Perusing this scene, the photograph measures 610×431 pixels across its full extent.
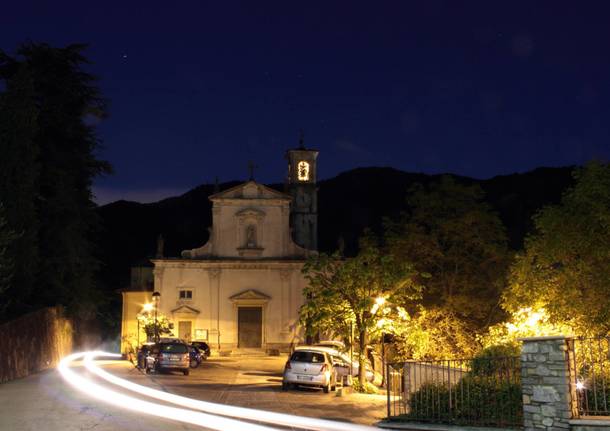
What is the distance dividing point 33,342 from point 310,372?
35.9 feet

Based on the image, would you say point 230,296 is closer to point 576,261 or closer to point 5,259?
point 5,259

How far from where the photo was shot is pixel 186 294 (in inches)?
1854

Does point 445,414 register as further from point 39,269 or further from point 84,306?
point 84,306

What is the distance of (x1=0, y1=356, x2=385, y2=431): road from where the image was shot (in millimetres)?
12609

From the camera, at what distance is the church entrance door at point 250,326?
1838 inches

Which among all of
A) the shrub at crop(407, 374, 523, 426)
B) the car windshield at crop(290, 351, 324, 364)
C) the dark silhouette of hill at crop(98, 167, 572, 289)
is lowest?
the shrub at crop(407, 374, 523, 426)

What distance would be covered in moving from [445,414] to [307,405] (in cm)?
458

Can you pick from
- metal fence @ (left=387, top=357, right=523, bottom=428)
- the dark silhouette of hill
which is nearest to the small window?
metal fence @ (left=387, top=357, right=523, bottom=428)

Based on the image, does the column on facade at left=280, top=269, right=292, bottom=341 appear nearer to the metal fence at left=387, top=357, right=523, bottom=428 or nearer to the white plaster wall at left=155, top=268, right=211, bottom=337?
the white plaster wall at left=155, top=268, right=211, bottom=337

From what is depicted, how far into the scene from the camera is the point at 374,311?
73.9 ft

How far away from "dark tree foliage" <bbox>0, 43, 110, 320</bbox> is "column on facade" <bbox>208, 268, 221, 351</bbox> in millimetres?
10976

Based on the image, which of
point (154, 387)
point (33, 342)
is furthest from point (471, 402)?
point (33, 342)

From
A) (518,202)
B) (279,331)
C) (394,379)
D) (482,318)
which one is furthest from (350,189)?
(394,379)

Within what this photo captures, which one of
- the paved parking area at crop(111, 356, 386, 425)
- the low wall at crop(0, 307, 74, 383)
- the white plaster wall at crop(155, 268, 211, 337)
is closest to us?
the paved parking area at crop(111, 356, 386, 425)
